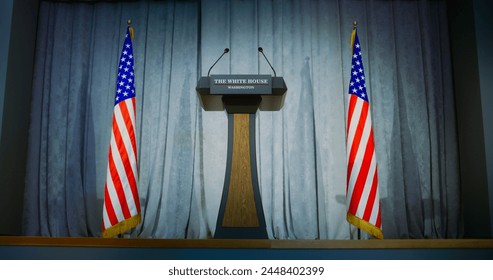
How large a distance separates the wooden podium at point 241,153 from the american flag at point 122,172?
0.77 metres

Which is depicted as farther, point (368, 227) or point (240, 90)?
point (368, 227)

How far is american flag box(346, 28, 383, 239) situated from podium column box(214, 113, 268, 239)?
2.64 ft

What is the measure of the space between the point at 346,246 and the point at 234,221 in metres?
0.65

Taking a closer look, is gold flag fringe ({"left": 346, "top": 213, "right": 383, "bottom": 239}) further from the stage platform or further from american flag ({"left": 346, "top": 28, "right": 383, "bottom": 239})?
the stage platform

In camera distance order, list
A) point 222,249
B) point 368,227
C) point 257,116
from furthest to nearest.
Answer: point 257,116
point 368,227
point 222,249

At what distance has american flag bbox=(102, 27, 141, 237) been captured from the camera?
3.16m

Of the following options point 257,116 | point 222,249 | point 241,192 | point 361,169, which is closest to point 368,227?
point 361,169

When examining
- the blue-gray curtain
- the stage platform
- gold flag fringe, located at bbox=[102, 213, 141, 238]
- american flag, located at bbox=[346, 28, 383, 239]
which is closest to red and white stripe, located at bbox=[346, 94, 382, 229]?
american flag, located at bbox=[346, 28, 383, 239]

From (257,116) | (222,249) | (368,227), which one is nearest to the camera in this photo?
(222,249)

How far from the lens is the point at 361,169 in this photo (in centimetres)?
320

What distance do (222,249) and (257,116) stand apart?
5.91 feet

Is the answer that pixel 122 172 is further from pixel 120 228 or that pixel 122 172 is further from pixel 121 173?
pixel 120 228

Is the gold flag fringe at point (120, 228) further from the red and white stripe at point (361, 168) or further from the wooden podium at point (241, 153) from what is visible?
the red and white stripe at point (361, 168)

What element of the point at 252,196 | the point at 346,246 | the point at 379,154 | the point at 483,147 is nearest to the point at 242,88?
the point at 252,196
